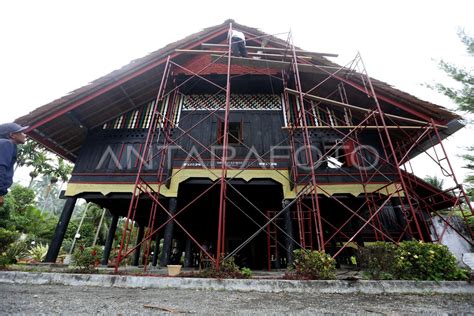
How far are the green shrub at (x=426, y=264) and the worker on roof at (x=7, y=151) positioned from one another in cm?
679

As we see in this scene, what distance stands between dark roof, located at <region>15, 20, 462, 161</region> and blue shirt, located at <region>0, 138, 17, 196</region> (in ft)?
18.8

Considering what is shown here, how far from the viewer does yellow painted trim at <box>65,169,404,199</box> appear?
7910mm

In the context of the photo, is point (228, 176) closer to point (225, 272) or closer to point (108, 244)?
point (225, 272)

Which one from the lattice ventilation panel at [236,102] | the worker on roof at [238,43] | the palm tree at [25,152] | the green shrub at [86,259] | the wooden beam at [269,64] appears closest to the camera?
the green shrub at [86,259]

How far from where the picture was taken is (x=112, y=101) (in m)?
9.27

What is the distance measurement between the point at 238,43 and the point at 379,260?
24.9 feet

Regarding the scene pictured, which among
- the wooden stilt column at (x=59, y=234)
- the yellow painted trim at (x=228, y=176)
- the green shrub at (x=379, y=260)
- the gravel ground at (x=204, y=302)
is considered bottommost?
the gravel ground at (x=204, y=302)

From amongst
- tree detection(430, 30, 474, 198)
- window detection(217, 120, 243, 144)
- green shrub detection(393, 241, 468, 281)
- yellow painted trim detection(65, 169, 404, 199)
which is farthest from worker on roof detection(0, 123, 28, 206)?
tree detection(430, 30, 474, 198)

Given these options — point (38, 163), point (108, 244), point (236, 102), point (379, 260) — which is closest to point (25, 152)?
point (38, 163)

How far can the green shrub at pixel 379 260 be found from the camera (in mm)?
4352

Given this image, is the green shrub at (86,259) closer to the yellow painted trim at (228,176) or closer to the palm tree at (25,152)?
the yellow painted trim at (228,176)

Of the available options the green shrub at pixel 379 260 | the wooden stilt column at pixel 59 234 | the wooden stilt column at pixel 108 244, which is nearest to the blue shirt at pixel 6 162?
the wooden stilt column at pixel 59 234

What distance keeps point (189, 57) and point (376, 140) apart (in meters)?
8.72

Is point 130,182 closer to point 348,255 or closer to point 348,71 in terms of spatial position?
point 348,71
